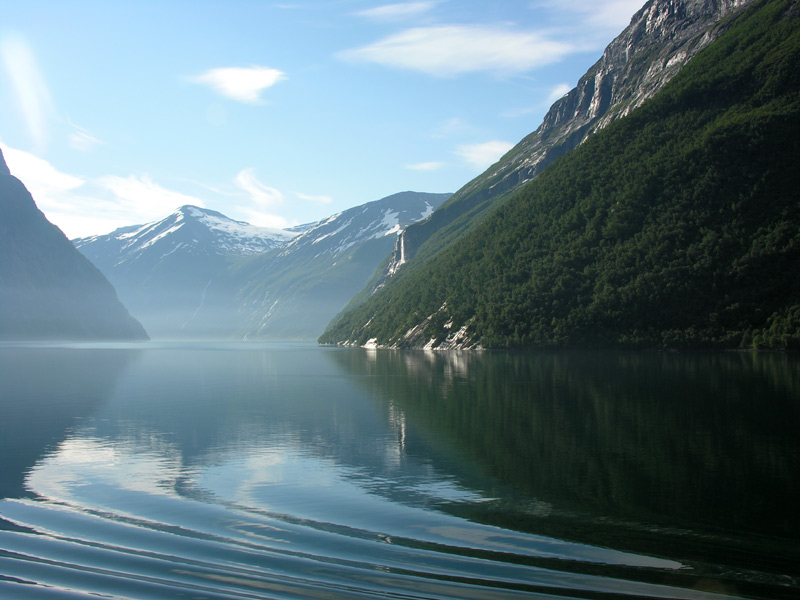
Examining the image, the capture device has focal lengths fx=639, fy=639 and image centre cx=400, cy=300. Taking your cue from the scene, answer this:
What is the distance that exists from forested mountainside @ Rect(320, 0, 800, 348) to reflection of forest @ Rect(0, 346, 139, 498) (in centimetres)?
8585

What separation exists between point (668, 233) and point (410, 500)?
11692 cm

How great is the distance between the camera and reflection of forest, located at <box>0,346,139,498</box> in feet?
83.8

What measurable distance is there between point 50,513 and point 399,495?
10.1 metres

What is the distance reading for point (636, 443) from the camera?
2645 centimetres

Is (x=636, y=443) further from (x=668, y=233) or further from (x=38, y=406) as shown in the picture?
(x=668, y=233)

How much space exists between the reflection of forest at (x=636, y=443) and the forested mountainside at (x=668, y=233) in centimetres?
5859

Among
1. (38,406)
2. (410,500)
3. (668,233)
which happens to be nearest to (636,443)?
(410,500)

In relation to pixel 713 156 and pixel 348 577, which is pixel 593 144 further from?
pixel 348 577

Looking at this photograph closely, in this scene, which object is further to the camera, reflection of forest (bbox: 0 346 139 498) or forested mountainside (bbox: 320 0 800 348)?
forested mountainside (bbox: 320 0 800 348)

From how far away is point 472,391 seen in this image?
4972 centimetres

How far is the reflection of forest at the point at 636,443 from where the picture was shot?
17688 mm

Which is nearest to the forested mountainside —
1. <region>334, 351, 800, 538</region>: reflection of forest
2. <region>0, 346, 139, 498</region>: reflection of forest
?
<region>334, 351, 800, 538</region>: reflection of forest

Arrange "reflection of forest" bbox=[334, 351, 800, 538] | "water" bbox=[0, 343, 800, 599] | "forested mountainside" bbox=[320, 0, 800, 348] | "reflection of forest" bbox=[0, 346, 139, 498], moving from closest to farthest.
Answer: "water" bbox=[0, 343, 800, 599] < "reflection of forest" bbox=[334, 351, 800, 538] < "reflection of forest" bbox=[0, 346, 139, 498] < "forested mountainside" bbox=[320, 0, 800, 348]

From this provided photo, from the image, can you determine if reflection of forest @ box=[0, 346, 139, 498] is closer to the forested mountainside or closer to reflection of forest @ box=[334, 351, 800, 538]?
reflection of forest @ box=[334, 351, 800, 538]
